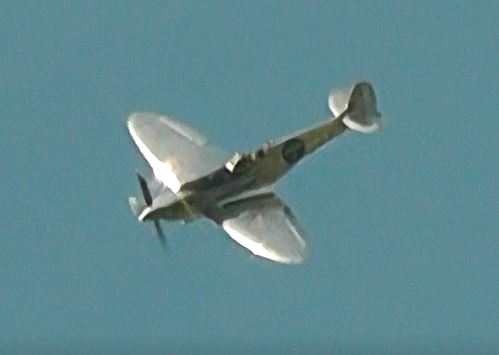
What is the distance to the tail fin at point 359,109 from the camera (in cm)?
5447

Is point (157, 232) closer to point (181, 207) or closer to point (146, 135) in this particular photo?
point (181, 207)

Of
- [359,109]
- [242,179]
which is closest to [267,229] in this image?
[242,179]

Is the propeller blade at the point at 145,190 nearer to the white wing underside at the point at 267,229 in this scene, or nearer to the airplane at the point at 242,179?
the airplane at the point at 242,179

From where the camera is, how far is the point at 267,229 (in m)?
50.6

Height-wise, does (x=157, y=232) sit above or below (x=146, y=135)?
below

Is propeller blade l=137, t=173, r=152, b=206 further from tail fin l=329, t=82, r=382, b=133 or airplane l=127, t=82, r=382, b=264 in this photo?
tail fin l=329, t=82, r=382, b=133

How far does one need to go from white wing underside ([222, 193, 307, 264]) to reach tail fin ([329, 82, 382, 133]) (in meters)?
3.55

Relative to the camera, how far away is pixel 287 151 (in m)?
53.2

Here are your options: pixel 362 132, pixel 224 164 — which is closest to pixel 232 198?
pixel 224 164

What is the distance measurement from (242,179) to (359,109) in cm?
436

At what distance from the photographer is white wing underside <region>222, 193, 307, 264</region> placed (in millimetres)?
49594

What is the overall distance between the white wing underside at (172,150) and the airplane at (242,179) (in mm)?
25

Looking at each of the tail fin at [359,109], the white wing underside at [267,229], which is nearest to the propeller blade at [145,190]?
the white wing underside at [267,229]

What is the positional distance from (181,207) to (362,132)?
5.94 m
